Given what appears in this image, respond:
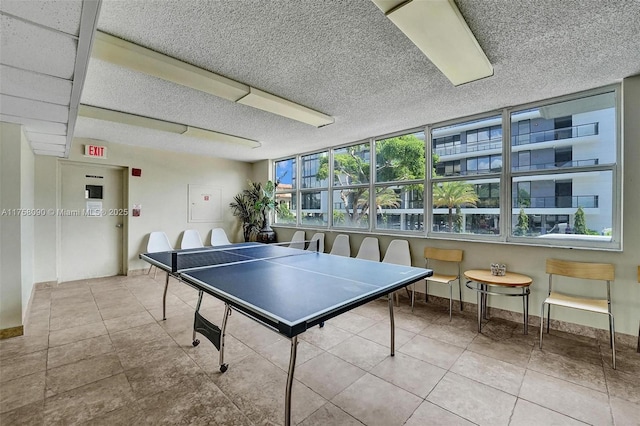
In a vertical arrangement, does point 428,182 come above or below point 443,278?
above

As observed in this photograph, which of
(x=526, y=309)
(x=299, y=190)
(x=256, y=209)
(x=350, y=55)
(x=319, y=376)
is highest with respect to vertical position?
(x=350, y=55)

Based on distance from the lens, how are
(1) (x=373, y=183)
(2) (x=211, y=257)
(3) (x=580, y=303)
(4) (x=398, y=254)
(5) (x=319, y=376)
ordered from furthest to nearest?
Result: (1) (x=373, y=183) < (4) (x=398, y=254) < (2) (x=211, y=257) < (3) (x=580, y=303) < (5) (x=319, y=376)

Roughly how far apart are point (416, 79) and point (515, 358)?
2.92 metres

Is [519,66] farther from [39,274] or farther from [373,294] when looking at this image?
[39,274]

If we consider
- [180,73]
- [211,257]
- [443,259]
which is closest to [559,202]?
[443,259]

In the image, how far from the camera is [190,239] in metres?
6.43

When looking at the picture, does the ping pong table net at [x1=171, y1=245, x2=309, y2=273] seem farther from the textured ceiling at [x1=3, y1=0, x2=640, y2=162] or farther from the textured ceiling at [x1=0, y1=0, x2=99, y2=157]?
the textured ceiling at [x1=3, y1=0, x2=640, y2=162]

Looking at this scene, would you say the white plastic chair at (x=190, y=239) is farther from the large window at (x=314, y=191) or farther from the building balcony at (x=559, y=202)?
the building balcony at (x=559, y=202)

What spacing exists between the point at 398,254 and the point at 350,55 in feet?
10.1

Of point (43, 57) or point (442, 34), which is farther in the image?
point (442, 34)

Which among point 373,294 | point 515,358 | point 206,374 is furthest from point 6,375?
point 515,358

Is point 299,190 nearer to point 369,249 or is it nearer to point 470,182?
point 369,249

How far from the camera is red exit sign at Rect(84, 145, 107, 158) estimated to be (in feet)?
17.0

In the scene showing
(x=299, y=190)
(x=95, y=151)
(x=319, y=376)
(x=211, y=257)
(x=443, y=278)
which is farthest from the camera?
(x=299, y=190)
